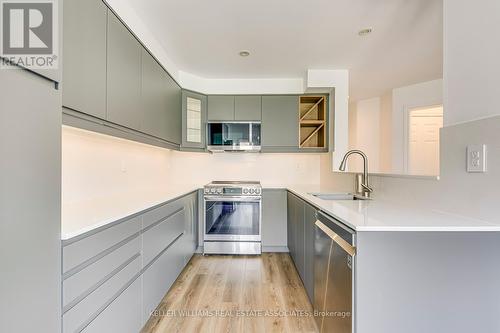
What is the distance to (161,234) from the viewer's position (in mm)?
1968

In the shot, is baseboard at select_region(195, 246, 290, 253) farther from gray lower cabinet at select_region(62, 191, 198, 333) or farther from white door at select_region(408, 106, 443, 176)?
white door at select_region(408, 106, 443, 176)

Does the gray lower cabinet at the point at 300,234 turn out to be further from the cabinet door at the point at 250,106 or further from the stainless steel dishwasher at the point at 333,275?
the cabinet door at the point at 250,106

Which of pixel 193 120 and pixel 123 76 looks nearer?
pixel 123 76

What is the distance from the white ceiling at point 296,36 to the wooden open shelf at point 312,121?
425mm

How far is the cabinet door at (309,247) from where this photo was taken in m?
1.90

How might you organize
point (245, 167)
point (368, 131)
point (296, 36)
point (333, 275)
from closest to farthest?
point (333, 275), point (296, 36), point (245, 167), point (368, 131)

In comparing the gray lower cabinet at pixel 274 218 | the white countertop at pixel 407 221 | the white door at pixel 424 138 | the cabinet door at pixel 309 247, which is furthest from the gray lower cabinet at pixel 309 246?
the white door at pixel 424 138

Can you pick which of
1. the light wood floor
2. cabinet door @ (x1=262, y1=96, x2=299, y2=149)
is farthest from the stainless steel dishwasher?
cabinet door @ (x1=262, y1=96, x2=299, y2=149)

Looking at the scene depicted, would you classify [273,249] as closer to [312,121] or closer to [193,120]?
[312,121]

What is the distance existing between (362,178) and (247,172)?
1.82 m

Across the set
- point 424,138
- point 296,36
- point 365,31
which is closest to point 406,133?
point 424,138

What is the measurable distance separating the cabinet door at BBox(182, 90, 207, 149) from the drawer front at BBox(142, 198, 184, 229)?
1.08 m

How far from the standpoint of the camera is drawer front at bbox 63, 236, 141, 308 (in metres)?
1.03

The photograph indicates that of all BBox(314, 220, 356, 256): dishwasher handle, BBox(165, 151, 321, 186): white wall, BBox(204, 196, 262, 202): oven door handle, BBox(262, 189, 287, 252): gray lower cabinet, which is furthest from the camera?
BBox(165, 151, 321, 186): white wall
